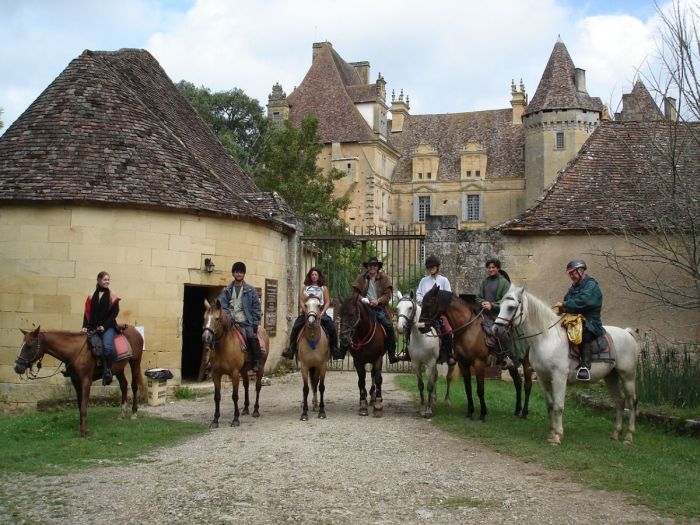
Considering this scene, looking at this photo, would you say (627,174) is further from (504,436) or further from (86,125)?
(86,125)

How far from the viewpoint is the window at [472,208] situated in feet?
208

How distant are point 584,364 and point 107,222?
9137mm

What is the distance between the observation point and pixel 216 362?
10.6 m

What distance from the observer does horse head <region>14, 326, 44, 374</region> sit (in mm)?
9492

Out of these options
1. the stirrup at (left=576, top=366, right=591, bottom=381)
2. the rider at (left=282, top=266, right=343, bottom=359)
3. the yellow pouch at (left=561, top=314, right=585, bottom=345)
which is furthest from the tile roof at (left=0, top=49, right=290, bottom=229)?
the stirrup at (left=576, top=366, right=591, bottom=381)

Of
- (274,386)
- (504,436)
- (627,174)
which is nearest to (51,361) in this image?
(274,386)

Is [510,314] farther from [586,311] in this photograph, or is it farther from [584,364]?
[584,364]

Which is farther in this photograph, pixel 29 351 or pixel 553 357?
pixel 29 351

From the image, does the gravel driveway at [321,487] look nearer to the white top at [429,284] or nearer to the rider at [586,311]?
the rider at [586,311]

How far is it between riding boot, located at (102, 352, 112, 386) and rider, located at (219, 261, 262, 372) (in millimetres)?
1841

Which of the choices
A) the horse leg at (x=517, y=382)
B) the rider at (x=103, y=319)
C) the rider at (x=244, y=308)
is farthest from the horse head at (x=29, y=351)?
the horse leg at (x=517, y=382)

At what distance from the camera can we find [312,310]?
1072 centimetres

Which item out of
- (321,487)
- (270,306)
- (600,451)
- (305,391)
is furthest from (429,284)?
→ (270,306)

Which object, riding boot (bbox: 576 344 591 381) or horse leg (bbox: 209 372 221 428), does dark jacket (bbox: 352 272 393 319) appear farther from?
riding boot (bbox: 576 344 591 381)
